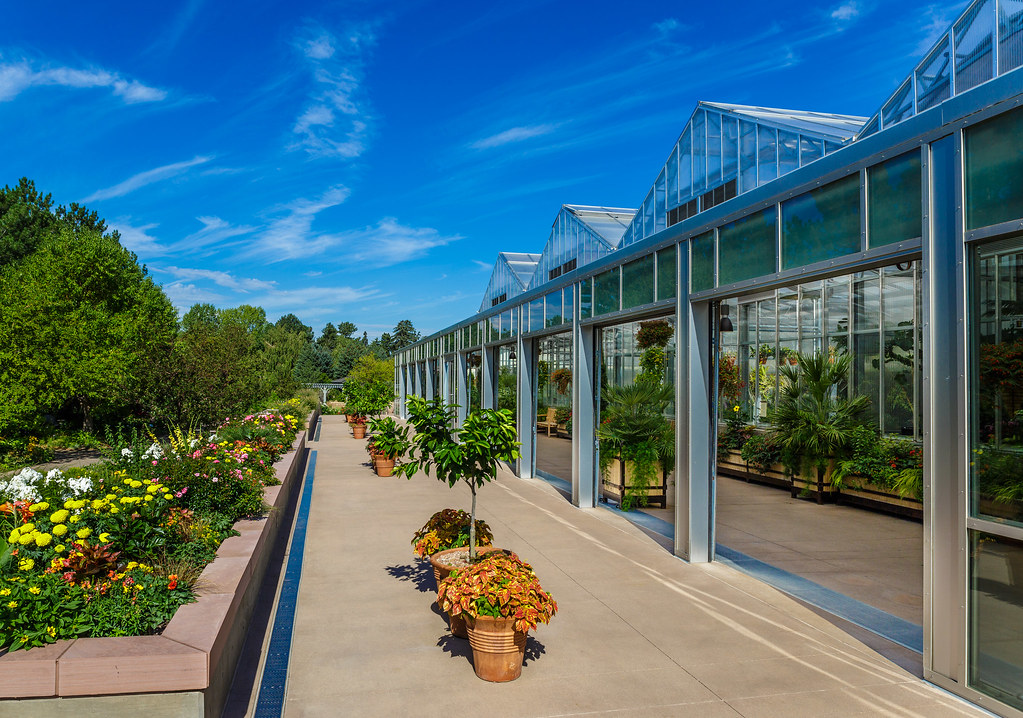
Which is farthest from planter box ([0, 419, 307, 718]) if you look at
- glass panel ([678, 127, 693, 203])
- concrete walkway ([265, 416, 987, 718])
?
glass panel ([678, 127, 693, 203])

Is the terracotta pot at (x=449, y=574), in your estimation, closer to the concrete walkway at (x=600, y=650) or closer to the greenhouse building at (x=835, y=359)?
the concrete walkway at (x=600, y=650)

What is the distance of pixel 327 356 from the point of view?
288 ft

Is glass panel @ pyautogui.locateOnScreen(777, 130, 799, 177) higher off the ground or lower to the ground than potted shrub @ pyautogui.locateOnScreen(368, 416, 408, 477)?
higher

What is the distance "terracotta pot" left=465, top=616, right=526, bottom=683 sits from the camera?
4.23 m

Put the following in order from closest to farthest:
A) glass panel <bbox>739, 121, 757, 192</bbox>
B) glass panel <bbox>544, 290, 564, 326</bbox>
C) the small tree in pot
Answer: the small tree in pot < glass panel <bbox>544, 290, 564, 326</bbox> < glass panel <bbox>739, 121, 757, 192</bbox>

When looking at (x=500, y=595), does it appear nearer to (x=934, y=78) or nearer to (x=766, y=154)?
(x=934, y=78)

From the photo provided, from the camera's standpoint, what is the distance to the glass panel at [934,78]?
1005cm

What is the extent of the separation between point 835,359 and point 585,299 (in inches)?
260

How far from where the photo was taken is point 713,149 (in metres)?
15.7

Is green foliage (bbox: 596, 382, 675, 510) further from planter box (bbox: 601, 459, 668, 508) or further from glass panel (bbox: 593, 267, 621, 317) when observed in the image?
glass panel (bbox: 593, 267, 621, 317)

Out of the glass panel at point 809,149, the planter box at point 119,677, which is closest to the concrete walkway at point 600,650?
the planter box at point 119,677

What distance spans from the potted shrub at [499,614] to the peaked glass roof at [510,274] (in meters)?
25.4

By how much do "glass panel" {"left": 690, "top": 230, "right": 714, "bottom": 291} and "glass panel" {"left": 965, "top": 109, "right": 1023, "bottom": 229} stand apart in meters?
2.85

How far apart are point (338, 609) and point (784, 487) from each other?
9639 mm
